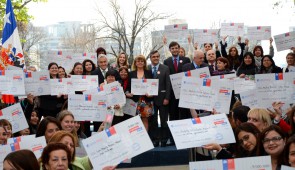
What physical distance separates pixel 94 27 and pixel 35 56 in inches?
787

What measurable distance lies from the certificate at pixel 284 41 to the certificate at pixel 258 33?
1296 millimetres

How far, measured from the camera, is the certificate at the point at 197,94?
9.72 meters

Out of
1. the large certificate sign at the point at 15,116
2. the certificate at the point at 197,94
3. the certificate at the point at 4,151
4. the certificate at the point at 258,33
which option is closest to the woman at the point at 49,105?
the large certificate sign at the point at 15,116

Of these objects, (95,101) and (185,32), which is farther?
(185,32)

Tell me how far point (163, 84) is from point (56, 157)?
6.84m

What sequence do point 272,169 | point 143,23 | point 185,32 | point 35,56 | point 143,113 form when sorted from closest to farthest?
point 272,169 → point 143,113 → point 185,32 → point 143,23 → point 35,56

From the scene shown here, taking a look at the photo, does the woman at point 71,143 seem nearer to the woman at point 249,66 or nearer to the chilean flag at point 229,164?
the chilean flag at point 229,164

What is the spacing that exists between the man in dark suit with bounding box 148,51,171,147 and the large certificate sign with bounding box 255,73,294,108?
323 centimetres

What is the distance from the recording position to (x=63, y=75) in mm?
12891

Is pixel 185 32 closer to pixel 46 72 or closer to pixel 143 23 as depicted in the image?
pixel 46 72

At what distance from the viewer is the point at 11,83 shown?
452 inches

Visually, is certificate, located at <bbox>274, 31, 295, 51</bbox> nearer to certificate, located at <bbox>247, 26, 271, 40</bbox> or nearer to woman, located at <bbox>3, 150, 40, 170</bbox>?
certificate, located at <bbox>247, 26, 271, 40</bbox>

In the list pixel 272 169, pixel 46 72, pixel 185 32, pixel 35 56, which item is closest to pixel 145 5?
pixel 35 56

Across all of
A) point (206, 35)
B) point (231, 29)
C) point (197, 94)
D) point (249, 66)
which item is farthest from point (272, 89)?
point (231, 29)
